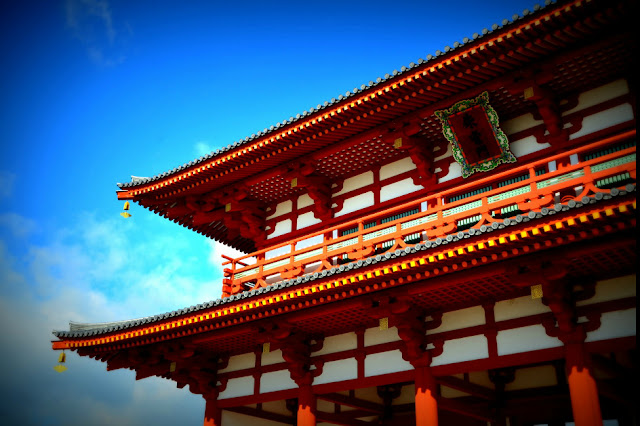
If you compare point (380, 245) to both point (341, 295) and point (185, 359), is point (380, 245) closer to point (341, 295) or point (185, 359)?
point (341, 295)

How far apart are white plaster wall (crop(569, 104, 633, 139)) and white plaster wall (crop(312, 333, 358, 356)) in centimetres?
701

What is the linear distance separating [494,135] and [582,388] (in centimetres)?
617

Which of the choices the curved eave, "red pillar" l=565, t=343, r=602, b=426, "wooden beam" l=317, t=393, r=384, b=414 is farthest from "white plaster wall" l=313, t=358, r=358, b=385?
the curved eave

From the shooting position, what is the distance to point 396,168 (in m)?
16.0

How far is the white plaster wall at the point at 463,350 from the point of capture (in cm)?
1215

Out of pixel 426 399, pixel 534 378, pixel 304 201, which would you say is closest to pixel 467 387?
pixel 426 399

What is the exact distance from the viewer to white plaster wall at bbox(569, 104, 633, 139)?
41.0 ft

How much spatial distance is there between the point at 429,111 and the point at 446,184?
74.7 inches

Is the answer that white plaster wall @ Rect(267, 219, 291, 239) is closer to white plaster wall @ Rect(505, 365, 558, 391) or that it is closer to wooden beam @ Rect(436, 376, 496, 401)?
wooden beam @ Rect(436, 376, 496, 401)

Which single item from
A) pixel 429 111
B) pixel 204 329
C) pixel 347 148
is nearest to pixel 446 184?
pixel 429 111

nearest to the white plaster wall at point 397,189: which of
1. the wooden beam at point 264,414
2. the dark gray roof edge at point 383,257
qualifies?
the dark gray roof edge at point 383,257

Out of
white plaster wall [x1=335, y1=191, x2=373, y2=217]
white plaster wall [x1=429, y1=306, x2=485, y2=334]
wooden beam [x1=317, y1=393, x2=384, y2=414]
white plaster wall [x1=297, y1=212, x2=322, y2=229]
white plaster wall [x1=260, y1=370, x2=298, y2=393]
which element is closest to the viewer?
white plaster wall [x1=429, y1=306, x2=485, y2=334]

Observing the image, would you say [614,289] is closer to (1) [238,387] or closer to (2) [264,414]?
(1) [238,387]

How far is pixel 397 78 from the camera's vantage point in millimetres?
14000
